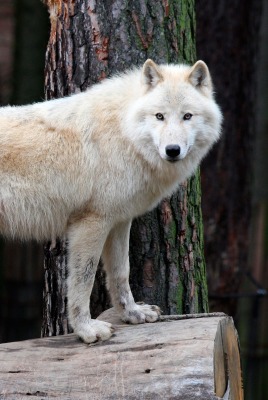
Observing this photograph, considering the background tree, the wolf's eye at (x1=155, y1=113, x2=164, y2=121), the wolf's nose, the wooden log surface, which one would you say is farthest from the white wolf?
the background tree

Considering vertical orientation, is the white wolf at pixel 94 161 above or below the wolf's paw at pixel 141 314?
above

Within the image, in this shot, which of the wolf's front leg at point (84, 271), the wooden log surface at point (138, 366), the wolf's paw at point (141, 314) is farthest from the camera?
the wolf's paw at point (141, 314)

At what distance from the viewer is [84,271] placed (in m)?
5.86

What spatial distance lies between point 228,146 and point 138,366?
5.51 m

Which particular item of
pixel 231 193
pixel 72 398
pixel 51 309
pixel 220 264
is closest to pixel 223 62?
pixel 231 193

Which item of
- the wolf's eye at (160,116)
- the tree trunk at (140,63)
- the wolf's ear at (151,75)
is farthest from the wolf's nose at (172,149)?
the tree trunk at (140,63)

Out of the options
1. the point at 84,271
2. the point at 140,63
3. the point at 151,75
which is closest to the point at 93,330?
the point at 84,271

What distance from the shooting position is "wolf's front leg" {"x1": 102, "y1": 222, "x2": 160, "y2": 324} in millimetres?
6188

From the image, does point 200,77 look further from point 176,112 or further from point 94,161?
point 94,161

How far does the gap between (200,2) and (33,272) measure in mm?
4889

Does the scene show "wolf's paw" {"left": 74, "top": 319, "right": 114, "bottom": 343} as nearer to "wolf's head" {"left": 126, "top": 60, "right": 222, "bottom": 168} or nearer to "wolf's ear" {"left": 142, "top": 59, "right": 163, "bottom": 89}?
"wolf's head" {"left": 126, "top": 60, "right": 222, "bottom": 168}

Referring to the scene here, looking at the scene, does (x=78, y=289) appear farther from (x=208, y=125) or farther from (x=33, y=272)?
(x=33, y=272)

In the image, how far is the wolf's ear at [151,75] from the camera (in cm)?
575

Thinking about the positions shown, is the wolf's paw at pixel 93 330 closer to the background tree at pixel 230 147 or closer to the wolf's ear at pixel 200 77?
the wolf's ear at pixel 200 77
